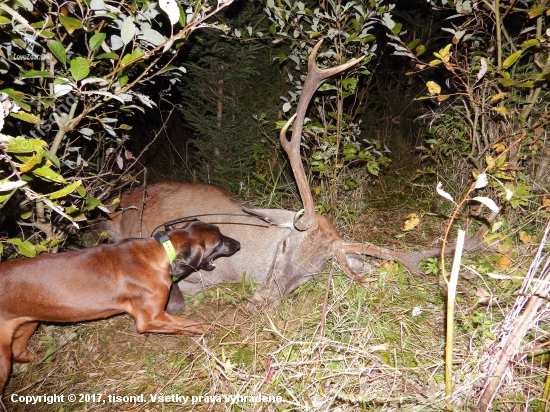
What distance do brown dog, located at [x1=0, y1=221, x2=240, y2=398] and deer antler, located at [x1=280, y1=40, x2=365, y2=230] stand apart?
3.14 ft

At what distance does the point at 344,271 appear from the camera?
3.51 meters

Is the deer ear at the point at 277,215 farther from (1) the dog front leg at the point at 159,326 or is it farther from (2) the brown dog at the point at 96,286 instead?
(1) the dog front leg at the point at 159,326

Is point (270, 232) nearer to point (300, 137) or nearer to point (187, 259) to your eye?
point (187, 259)

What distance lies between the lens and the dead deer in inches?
137

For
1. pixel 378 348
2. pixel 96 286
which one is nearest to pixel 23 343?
pixel 96 286

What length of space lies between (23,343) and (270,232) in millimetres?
2477

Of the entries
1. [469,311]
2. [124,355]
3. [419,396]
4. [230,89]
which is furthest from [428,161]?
[124,355]

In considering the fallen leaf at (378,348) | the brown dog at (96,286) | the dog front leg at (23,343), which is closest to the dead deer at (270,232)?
the brown dog at (96,286)

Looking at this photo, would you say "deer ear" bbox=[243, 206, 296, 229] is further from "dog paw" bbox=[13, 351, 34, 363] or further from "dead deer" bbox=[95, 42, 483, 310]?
"dog paw" bbox=[13, 351, 34, 363]

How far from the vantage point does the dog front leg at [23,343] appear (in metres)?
3.27

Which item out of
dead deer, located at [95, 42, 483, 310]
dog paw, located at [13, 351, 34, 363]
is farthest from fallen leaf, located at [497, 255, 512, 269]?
dog paw, located at [13, 351, 34, 363]

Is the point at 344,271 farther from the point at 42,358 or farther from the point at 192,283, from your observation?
the point at 42,358

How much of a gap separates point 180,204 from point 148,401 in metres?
2.39

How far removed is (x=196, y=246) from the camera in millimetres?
3508
